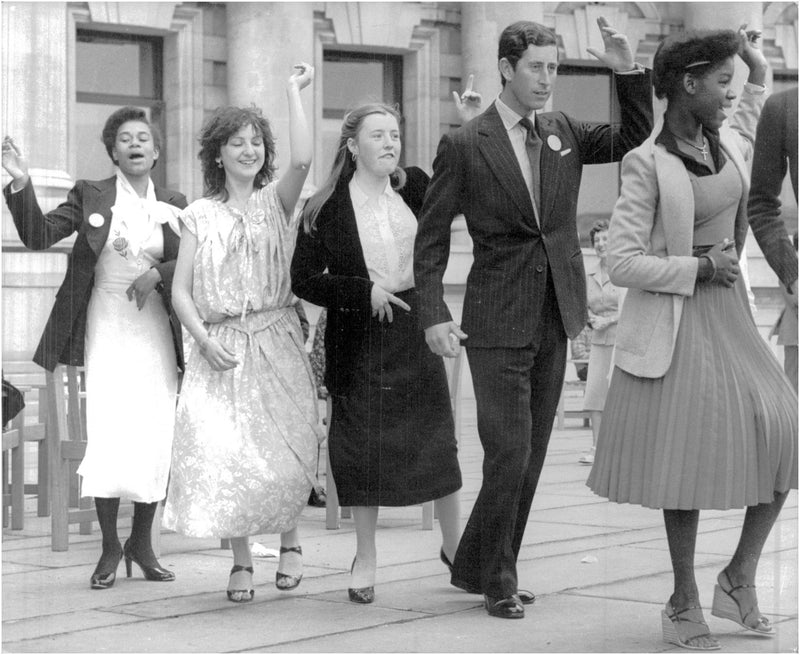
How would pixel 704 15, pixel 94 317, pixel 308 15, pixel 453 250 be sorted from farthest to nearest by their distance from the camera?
pixel 308 15
pixel 453 250
pixel 704 15
pixel 94 317

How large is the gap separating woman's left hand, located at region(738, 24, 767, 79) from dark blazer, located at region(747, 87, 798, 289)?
0.46ft

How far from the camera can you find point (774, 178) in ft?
13.9

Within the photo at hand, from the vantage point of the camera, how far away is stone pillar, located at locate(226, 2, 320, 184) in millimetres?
10766

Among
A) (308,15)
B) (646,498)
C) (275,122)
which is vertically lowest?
(646,498)

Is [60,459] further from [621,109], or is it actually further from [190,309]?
[621,109]

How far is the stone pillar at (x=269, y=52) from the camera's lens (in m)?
10.8

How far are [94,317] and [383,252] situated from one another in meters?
1.18

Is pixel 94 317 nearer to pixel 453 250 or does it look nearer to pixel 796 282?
pixel 796 282

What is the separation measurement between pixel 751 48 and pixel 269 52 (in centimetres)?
923

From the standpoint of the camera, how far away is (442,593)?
497 cm

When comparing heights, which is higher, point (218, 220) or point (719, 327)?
point (218, 220)

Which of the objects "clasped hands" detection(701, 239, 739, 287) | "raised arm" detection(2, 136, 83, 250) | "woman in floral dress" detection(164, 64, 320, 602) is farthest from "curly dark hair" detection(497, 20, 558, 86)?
"raised arm" detection(2, 136, 83, 250)

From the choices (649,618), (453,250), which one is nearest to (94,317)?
(649,618)

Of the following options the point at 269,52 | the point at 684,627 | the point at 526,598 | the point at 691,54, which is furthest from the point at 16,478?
the point at 269,52
